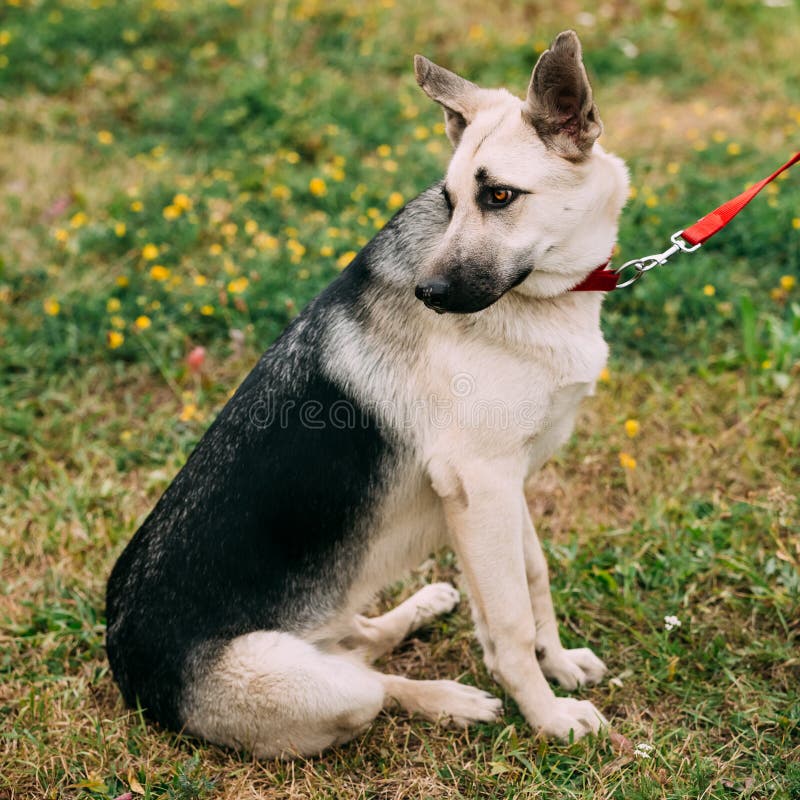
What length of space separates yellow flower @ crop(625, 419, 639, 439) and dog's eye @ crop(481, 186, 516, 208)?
168 centimetres

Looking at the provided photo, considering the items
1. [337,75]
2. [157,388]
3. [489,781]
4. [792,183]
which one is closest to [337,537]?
[489,781]

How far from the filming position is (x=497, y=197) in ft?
8.82

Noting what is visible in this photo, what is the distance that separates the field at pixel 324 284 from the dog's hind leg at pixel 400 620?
3.1 inches

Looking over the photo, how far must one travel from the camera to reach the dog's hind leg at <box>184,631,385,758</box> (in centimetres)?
276

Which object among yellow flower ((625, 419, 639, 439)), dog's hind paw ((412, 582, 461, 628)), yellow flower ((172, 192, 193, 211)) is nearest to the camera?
dog's hind paw ((412, 582, 461, 628))

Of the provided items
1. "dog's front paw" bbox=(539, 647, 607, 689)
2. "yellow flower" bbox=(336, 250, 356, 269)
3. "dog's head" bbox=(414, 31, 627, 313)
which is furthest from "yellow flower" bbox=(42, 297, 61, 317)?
"dog's front paw" bbox=(539, 647, 607, 689)

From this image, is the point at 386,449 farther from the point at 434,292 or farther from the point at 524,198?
the point at 524,198

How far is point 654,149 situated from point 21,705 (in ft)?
17.6

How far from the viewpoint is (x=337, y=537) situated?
2879 mm

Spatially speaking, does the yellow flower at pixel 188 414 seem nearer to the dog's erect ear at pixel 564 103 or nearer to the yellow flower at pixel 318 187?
the yellow flower at pixel 318 187

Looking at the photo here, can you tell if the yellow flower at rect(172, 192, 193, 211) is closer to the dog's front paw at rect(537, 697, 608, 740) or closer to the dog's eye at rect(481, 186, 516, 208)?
the dog's eye at rect(481, 186, 516, 208)

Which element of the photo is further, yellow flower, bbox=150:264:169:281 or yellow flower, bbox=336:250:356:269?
yellow flower, bbox=336:250:356:269

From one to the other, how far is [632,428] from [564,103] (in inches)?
71.6

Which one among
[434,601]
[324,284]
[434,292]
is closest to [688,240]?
[434,292]
